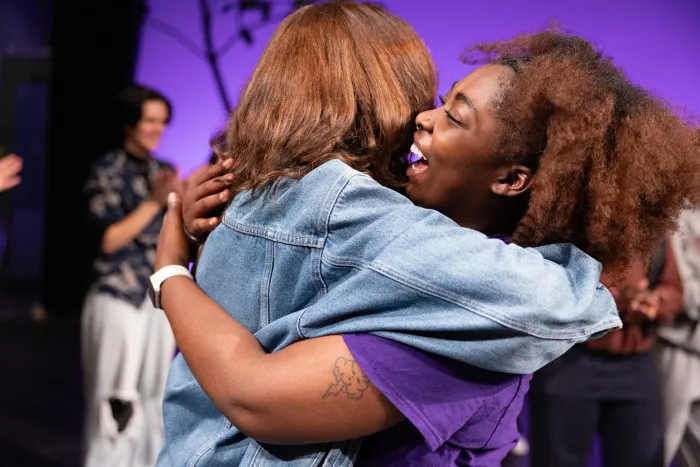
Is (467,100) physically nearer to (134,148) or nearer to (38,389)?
(134,148)

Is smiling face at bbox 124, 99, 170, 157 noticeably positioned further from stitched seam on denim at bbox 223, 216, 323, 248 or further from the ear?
the ear

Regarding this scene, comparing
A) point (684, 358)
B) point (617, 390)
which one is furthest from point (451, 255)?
point (684, 358)

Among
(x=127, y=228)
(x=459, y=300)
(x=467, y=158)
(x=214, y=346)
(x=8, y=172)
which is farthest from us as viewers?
(x=127, y=228)

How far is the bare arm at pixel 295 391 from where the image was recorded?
1.03 meters

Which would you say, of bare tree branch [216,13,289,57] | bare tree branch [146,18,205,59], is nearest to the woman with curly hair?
bare tree branch [216,13,289,57]

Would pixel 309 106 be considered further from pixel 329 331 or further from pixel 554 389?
pixel 554 389

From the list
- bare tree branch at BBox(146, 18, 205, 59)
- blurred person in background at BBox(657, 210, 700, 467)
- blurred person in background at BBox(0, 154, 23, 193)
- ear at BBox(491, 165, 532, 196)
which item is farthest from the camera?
bare tree branch at BBox(146, 18, 205, 59)

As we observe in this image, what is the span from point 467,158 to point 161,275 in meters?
0.59

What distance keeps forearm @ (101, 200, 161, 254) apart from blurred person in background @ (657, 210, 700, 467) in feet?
7.96

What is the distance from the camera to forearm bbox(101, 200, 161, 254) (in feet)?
11.9

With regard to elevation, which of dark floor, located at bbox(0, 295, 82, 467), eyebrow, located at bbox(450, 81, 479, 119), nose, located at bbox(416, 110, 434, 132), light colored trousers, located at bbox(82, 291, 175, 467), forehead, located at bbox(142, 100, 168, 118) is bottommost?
dark floor, located at bbox(0, 295, 82, 467)

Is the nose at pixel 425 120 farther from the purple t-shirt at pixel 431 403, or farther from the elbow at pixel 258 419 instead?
the elbow at pixel 258 419

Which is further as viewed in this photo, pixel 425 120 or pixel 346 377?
pixel 425 120

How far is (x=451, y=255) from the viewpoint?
1.01m
